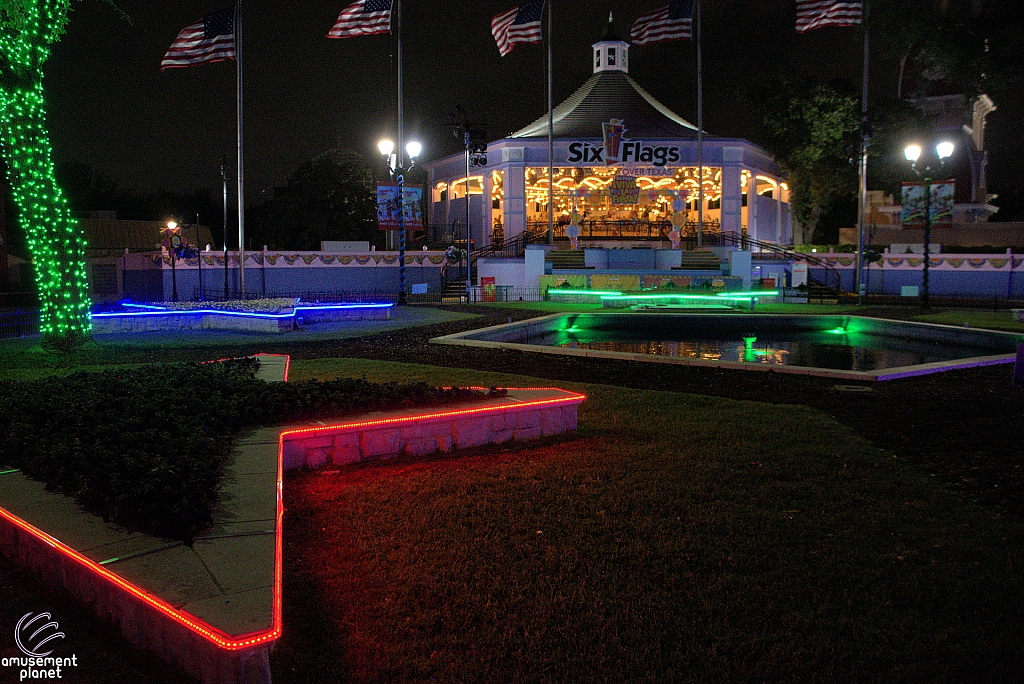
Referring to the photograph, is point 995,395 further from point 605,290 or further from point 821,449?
point 605,290

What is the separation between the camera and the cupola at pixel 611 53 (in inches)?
2115

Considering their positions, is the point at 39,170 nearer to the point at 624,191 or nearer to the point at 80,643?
the point at 80,643

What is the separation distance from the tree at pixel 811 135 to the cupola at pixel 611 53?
32.8 ft

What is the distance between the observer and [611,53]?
54.0 m

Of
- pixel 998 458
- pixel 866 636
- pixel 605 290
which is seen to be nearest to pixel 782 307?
pixel 605 290

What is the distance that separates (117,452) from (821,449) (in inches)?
244

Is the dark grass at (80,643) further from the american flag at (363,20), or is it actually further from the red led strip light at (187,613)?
the american flag at (363,20)

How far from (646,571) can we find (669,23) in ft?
111

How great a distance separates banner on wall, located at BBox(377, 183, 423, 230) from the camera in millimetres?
31328

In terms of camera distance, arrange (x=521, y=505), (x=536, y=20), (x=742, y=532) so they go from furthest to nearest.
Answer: (x=536, y=20) < (x=521, y=505) < (x=742, y=532)

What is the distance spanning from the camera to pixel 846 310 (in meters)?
26.9

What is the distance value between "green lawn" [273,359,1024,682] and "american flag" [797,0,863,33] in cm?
2646

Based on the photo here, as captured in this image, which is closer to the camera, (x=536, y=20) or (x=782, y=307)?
(x=782, y=307)

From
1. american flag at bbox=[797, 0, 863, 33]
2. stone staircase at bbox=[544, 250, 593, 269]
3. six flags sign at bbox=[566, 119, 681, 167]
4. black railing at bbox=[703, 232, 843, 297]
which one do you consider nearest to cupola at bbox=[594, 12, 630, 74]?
six flags sign at bbox=[566, 119, 681, 167]
